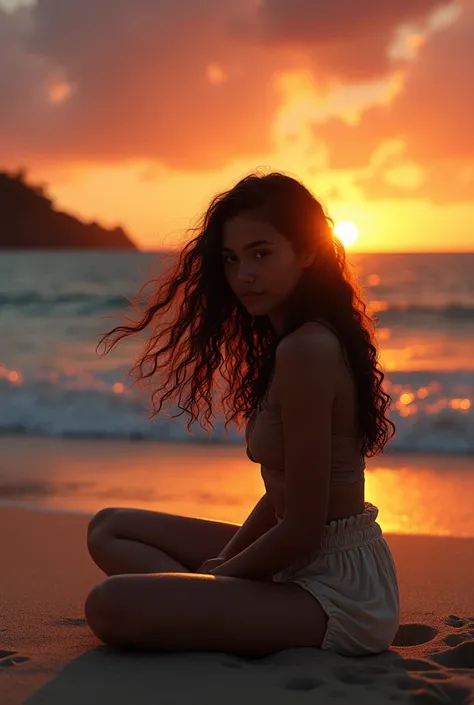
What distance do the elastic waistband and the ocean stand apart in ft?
2.91

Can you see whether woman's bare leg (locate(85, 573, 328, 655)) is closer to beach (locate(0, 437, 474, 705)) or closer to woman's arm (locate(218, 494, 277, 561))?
beach (locate(0, 437, 474, 705))

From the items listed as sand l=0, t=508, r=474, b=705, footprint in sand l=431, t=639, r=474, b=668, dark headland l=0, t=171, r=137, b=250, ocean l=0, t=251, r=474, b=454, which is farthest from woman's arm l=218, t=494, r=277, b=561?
dark headland l=0, t=171, r=137, b=250

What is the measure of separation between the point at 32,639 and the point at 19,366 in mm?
14369

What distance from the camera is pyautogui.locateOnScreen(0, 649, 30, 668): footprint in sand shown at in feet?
10.9

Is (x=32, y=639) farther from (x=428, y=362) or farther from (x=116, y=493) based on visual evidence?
(x=428, y=362)

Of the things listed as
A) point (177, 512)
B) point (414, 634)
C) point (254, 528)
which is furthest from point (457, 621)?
point (177, 512)

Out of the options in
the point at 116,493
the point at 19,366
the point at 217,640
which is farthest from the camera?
the point at 19,366

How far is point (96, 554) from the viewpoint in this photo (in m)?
4.09

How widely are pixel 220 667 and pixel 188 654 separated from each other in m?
0.16

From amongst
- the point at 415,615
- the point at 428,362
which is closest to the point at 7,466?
the point at 415,615

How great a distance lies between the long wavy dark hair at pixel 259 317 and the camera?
3451 mm

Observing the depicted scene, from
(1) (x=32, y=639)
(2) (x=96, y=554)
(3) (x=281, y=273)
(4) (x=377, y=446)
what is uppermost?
(3) (x=281, y=273)

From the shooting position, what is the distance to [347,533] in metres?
3.49

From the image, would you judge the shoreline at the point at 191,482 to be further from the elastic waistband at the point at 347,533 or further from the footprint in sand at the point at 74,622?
the elastic waistband at the point at 347,533
